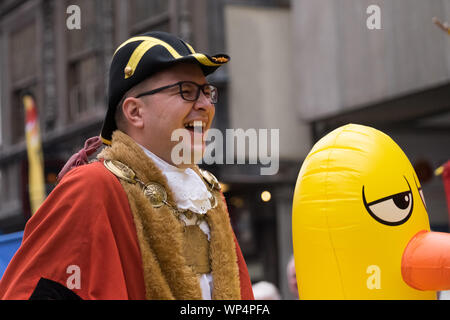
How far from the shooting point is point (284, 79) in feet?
34.6

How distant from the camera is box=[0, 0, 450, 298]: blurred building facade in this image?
865 centimetres

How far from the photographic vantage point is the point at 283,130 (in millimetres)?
10328

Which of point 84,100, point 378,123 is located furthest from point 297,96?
point 84,100

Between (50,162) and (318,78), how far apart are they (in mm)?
5086

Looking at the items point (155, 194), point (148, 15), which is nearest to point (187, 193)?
point (155, 194)

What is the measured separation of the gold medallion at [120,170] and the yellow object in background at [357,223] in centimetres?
80

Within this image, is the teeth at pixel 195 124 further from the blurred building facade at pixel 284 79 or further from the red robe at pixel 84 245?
the blurred building facade at pixel 284 79

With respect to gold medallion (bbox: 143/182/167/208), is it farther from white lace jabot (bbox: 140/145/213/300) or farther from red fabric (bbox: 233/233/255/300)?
red fabric (bbox: 233/233/255/300)

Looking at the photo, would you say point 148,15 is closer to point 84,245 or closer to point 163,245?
point 163,245

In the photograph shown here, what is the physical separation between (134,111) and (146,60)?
0.16m

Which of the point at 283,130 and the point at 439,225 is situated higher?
the point at 283,130

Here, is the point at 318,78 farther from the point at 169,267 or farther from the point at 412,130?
the point at 169,267

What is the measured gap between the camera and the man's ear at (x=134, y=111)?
7.41ft

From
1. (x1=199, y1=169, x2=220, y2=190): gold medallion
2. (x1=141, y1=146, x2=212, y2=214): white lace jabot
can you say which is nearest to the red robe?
(x1=141, y1=146, x2=212, y2=214): white lace jabot
